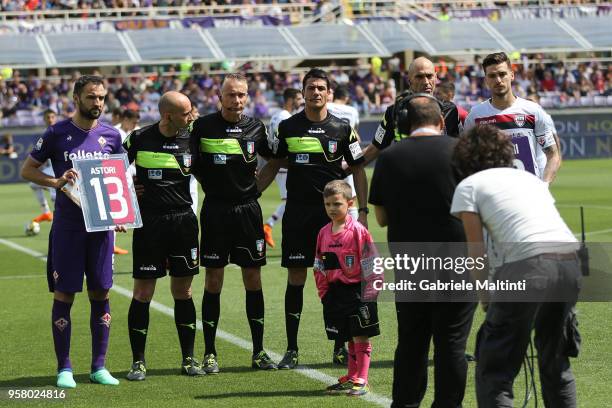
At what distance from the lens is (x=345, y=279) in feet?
27.9

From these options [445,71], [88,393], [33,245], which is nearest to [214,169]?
[88,393]

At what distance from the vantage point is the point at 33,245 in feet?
62.7

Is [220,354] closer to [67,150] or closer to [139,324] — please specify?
[139,324]

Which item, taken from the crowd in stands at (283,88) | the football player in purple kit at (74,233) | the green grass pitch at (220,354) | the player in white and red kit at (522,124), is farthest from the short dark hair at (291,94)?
the crowd in stands at (283,88)

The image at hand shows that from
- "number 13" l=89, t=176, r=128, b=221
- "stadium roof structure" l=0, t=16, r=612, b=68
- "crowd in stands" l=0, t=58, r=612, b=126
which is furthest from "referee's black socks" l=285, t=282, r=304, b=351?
"stadium roof structure" l=0, t=16, r=612, b=68

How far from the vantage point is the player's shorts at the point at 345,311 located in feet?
27.2

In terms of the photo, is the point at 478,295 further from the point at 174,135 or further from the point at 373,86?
the point at 373,86

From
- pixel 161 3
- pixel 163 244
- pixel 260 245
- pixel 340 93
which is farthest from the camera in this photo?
pixel 161 3

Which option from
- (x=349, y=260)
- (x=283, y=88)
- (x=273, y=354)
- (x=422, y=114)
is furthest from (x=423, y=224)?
(x=283, y=88)

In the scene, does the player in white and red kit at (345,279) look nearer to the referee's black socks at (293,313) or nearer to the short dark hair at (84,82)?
the referee's black socks at (293,313)

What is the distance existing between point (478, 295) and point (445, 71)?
121ft

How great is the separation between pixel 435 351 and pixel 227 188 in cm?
295

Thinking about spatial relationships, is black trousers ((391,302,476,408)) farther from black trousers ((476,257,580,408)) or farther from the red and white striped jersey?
the red and white striped jersey

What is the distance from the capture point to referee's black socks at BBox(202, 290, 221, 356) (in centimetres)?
924
